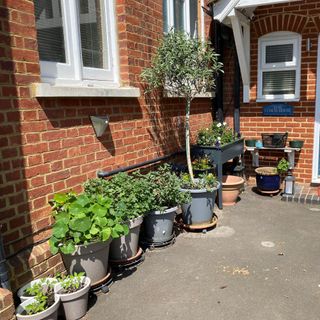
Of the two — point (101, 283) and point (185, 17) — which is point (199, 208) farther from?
point (185, 17)

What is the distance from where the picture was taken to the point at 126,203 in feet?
10.6

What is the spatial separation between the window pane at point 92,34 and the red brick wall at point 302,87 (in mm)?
3452

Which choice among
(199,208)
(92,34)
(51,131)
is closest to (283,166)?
(199,208)

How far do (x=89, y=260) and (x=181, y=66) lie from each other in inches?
95.4

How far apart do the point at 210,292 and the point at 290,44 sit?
15.6ft

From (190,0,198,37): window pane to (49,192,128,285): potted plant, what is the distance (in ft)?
12.6

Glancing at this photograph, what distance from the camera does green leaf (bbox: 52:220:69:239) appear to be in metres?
2.59

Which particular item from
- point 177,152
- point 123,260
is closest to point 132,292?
point 123,260

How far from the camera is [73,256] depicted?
2.74m

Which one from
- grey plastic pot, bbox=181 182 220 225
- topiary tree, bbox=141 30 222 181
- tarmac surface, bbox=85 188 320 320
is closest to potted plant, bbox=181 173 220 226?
grey plastic pot, bbox=181 182 220 225

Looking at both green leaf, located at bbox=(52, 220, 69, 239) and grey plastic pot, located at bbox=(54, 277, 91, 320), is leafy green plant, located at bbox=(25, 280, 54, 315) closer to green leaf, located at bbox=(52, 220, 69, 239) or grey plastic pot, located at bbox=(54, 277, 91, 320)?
grey plastic pot, located at bbox=(54, 277, 91, 320)

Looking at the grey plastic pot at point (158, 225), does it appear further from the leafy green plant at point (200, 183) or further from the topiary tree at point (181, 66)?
the topiary tree at point (181, 66)

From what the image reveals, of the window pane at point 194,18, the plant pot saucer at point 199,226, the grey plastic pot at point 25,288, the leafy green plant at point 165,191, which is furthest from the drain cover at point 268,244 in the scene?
the window pane at point 194,18

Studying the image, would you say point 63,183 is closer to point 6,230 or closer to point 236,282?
point 6,230
